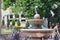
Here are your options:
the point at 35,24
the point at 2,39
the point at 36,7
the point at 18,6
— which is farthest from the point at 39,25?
the point at 18,6

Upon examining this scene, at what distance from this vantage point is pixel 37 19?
441 inches

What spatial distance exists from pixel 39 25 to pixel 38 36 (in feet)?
2.22

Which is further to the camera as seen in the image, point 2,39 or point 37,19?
point 2,39

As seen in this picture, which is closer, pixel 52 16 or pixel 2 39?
pixel 2 39

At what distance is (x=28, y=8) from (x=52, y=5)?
2.27 metres

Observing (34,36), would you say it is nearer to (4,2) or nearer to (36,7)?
(36,7)

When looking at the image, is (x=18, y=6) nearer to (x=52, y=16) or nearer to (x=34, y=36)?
(x=52, y=16)

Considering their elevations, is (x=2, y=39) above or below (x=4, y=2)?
below

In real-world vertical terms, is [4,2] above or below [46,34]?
above

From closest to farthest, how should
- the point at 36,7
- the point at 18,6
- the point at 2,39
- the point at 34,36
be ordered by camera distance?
the point at 34,36
the point at 2,39
the point at 36,7
the point at 18,6

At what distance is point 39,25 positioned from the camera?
11.5 meters

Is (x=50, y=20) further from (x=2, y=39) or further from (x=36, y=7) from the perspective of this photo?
(x=2, y=39)

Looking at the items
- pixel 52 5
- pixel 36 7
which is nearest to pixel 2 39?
pixel 36 7

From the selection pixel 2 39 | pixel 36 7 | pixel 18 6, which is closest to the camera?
pixel 2 39
